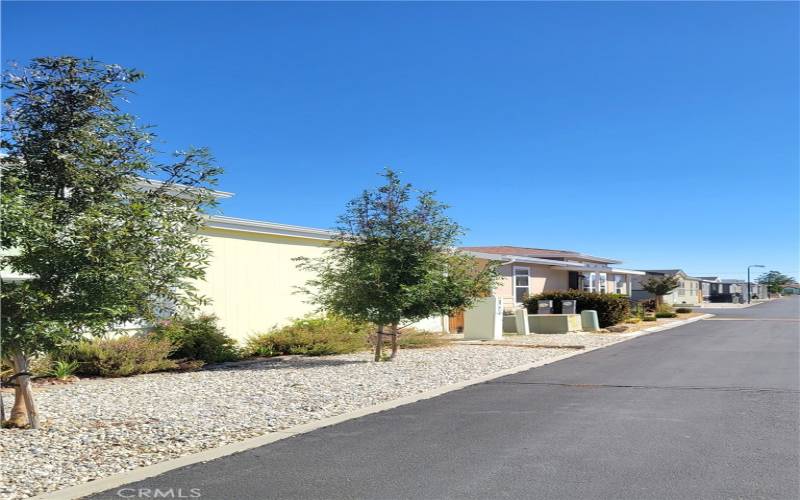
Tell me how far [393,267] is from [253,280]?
13.9 ft

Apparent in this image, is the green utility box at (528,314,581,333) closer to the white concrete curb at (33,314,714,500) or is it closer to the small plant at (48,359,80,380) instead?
the white concrete curb at (33,314,714,500)

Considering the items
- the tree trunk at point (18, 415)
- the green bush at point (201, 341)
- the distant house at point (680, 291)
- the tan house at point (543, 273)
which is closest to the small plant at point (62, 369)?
the green bush at point (201, 341)

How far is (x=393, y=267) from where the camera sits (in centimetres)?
1477

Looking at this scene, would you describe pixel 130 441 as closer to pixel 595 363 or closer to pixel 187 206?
pixel 187 206

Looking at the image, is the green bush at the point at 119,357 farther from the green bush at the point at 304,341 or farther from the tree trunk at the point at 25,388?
the tree trunk at the point at 25,388

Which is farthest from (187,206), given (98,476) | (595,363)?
(595,363)

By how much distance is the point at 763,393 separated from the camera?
411 inches

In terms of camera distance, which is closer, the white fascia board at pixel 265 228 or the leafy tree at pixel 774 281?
the white fascia board at pixel 265 228

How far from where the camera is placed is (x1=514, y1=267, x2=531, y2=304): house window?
31359 mm

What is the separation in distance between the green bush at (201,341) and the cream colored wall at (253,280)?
0.67 metres

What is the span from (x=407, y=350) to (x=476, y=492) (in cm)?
1279

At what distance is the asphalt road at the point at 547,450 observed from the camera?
5656 millimetres

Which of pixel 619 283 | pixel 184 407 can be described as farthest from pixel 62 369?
pixel 619 283

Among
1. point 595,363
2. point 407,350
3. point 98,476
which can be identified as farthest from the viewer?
point 407,350
